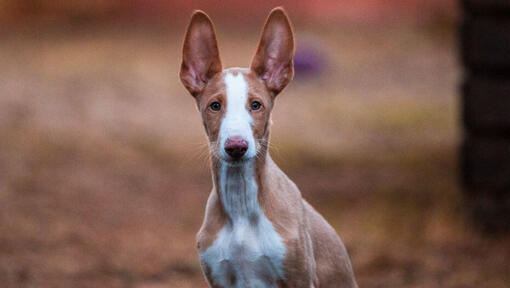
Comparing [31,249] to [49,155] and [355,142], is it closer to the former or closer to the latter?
[49,155]

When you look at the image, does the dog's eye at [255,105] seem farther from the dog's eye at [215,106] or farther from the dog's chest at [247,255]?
the dog's chest at [247,255]

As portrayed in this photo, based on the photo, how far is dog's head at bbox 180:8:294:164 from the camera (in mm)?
4227

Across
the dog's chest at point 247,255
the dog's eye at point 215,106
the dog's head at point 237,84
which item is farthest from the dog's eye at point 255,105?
the dog's chest at point 247,255

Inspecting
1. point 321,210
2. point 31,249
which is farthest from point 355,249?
point 31,249

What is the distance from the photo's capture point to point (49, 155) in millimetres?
9953

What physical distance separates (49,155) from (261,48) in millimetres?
5867

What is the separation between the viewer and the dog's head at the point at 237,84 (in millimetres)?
4227

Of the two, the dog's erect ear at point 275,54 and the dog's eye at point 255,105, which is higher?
the dog's erect ear at point 275,54

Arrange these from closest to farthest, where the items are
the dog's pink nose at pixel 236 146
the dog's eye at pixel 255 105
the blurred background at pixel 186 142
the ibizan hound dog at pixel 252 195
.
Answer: the dog's pink nose at pixel 236 146
the dog's eye at pixel 255 105
the ibizan hound dog at pixel 252 195
the blurred background at pixel 186 142

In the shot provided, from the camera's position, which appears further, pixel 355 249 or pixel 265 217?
pixel 355 249

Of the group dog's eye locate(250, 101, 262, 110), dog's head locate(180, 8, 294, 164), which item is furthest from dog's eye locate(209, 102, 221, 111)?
dog's eye locate(250, 101, 262, 110)

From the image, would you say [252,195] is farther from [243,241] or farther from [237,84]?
[237,84]

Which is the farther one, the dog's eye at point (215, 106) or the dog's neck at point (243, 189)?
Answer: the dog's neck at point (243, 189)

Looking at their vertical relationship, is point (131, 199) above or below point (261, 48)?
below
